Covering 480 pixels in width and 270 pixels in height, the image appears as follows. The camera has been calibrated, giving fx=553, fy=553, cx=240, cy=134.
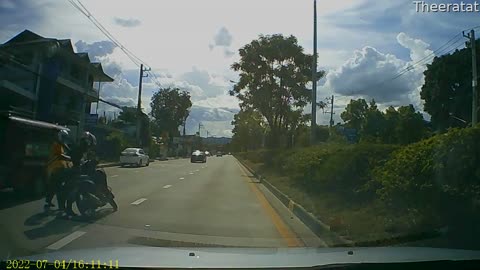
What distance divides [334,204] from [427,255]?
7.86 metres

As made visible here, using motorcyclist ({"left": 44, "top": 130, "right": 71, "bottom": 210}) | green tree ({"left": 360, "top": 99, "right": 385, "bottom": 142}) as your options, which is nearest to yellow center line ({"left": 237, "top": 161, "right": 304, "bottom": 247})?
motorcyclist ({"left": 44, "top": 130, "right": 71, "bottom": 210})

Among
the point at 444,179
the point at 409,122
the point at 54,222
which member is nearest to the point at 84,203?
the point at 54,222

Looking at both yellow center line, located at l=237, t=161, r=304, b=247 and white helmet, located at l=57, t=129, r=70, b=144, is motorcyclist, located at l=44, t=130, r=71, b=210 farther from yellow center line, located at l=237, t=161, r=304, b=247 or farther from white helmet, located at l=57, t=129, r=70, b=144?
yellow center line, located at l=237, t=161, r=304, b=247

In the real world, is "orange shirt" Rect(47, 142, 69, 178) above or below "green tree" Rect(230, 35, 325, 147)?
below

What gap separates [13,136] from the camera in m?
14.4

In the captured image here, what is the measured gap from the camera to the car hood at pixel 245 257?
189 inches

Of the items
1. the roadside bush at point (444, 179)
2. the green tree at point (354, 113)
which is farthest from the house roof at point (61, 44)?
the green tree at point (354, 113)

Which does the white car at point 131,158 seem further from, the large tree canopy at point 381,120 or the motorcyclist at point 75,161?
the motorcyclist at point 75,161

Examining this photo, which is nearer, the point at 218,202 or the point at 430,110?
the point at 218,202

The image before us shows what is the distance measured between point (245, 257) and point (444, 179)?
16.3ft

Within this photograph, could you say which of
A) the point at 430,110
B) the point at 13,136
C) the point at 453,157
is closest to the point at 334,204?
the point at 453,157

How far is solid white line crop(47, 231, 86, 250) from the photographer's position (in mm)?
8141

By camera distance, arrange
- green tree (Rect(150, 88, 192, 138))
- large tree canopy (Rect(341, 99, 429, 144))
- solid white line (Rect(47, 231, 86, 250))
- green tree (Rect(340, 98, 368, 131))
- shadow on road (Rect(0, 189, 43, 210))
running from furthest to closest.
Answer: green tree (Rect(150, 88, 192, 138)) < green tree (Rect(340, 98, 368, 131)) < large tree canopy (Rect(341, 99, 429, 144)) < shadow on road (Rect(0, 189, 43, 210)) < solid white line (Rect(47, 231, 86, 250))

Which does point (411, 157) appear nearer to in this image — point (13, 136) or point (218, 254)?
point (218, 254)
